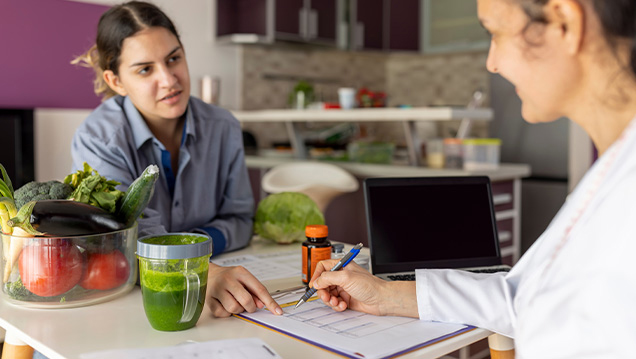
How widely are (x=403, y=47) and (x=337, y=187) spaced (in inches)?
126

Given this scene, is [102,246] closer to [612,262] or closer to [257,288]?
[257,288]

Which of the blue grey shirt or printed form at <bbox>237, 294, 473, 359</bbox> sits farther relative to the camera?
the blue grey shirt

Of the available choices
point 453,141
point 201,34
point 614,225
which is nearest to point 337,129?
point 453,141

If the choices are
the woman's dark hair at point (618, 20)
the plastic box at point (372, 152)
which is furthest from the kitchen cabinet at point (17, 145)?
the woman's dark hair at point (618, 20)

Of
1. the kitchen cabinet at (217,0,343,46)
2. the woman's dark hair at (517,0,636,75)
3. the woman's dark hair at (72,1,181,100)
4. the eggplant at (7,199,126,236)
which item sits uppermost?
the kitchen cabinet at (217,0,343,46)

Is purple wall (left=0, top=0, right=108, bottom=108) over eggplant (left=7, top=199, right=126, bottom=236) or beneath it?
over

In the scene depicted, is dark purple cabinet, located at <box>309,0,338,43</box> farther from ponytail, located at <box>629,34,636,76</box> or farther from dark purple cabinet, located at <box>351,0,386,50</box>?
ponytail, located at <box>629,34,636,76</box>

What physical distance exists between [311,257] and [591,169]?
2.08 feet

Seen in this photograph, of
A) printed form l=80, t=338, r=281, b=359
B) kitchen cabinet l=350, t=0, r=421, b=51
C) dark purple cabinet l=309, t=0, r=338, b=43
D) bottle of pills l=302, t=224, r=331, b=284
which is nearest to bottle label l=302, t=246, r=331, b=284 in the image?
bottle of pills l=302, t=224, r=331, b=284

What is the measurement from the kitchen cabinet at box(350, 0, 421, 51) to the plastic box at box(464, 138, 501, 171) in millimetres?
2467

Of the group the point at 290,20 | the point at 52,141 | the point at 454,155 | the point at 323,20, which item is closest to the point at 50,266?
the point at 454,155

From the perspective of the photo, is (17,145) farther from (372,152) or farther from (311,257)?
(311,257)

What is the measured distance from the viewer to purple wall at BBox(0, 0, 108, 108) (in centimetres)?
379

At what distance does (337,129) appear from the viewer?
4.10m
